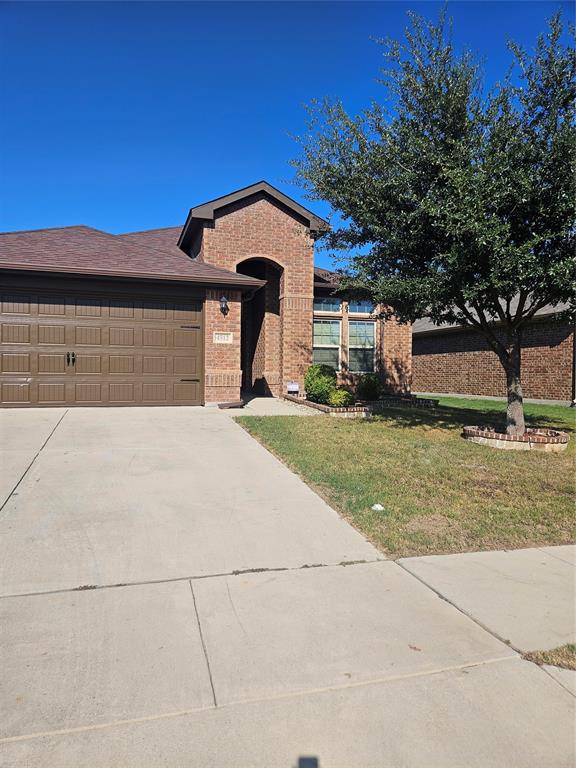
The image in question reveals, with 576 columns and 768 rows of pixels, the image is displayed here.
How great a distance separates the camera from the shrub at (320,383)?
13.1 meters

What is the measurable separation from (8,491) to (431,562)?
4434mm

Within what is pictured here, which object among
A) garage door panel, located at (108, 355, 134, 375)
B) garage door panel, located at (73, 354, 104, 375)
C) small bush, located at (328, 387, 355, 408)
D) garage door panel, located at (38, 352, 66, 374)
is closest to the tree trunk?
small bush, located at (328, 387, 355, 408)

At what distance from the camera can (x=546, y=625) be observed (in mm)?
3254

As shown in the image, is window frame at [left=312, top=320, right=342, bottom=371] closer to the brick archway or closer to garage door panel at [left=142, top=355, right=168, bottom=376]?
the brick archway

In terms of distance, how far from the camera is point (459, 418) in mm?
12430

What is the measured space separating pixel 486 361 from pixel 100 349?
15.1 metres

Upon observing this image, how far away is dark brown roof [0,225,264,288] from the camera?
11570mm

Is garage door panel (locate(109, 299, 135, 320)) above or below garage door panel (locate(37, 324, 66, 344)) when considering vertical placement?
above

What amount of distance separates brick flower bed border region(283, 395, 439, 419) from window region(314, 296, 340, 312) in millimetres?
3091

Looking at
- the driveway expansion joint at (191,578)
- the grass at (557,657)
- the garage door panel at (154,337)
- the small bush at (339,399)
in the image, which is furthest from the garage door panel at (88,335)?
the grass at (557,657)

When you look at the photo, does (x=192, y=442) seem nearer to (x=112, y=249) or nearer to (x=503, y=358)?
(x=503, y=358)

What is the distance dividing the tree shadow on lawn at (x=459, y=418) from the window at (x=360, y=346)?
2.93 metres

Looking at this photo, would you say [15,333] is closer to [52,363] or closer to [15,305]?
[15,305]

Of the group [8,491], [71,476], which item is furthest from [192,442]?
[8,491]
